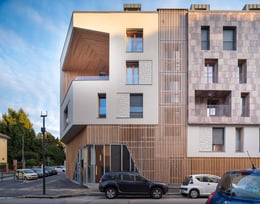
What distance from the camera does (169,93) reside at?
2492 cm

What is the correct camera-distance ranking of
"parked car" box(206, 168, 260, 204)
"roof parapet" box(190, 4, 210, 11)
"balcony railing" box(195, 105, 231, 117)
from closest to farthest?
1. "parked car" box(206, 168, 260, 204)
2. "balcony railing" box(195, 105, 231, 117)
3. "roof parapet" box(190, 4, 210, 11)

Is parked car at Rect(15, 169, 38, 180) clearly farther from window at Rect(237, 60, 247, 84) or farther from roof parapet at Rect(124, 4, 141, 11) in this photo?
window at Rect(237, 60, 247, 84)

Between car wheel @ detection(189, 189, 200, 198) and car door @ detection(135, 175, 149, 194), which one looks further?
car door @ detection(135, 175, 149, 194)

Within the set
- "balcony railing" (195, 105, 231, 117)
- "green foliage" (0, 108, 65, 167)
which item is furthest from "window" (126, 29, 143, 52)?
"green foliage" (0, 108, 65, 167)

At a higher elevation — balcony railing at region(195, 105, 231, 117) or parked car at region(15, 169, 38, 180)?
balcony railing at region(195, 105, 231, 117)

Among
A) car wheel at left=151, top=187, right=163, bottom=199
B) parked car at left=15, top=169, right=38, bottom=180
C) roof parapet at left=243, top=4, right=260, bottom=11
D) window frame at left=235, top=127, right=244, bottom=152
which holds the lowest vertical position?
parked car at left=15, top=169, right=38, bottom=180

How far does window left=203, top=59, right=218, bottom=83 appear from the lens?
83.7 feet

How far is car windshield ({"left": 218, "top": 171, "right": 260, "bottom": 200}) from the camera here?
5.26 meters

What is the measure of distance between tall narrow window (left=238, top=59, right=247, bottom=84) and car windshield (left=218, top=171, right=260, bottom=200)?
69.5 feet

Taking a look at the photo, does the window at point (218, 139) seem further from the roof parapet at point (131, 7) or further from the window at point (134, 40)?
the roof parapet at point (131, 7)

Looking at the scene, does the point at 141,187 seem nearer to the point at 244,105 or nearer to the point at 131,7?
the point at 244,105

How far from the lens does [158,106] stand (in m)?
24.8

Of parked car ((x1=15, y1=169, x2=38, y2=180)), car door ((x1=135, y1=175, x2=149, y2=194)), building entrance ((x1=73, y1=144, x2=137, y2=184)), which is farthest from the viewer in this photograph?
parked car ((x1=15, y1=169, x2=38, y2=180))

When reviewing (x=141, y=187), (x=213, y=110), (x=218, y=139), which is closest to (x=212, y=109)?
(x=213, y=110)
